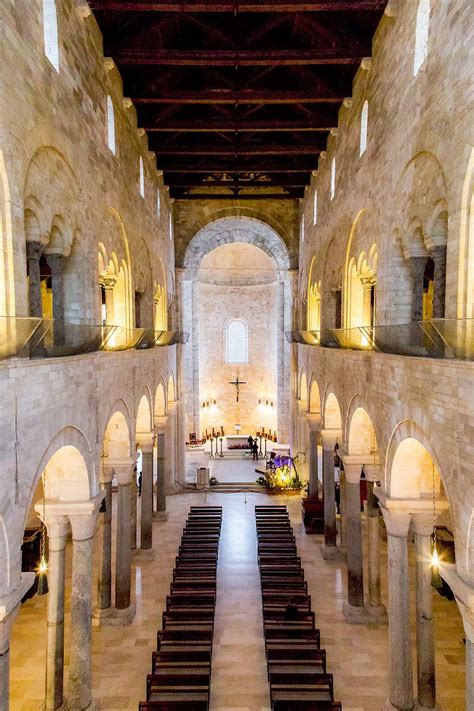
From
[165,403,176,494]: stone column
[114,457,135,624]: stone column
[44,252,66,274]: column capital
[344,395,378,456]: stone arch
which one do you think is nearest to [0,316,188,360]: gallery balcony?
[44,252,66,274]: column capital

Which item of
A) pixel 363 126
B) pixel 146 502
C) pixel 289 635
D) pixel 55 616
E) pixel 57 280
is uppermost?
pixel 363 126

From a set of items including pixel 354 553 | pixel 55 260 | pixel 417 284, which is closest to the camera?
pixel 55 260

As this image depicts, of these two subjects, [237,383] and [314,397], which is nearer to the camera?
[314,397]

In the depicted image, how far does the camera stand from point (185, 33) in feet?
51.9

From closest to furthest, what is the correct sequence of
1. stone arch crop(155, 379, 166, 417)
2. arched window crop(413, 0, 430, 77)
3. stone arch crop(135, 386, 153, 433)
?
arched window crop(413, 0, 430, 77) < stone arch crop(135, 386, 153, 433) < stone arch crop(155, 379, 166, 417)

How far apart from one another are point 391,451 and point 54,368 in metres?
6.94

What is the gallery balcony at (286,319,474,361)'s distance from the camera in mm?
7852

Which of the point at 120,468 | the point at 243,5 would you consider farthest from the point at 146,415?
the point at 243,5

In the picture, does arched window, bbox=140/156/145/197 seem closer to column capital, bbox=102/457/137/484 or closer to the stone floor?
column capital, bbox=102/457/137/484

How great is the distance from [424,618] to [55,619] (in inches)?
291

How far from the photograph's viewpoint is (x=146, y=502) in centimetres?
1981

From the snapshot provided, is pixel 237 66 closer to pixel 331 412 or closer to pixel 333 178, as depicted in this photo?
pixel 333 178

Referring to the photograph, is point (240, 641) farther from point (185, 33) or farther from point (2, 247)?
point (185, 33)

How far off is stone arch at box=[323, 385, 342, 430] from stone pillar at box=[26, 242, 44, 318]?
37.0 ft
